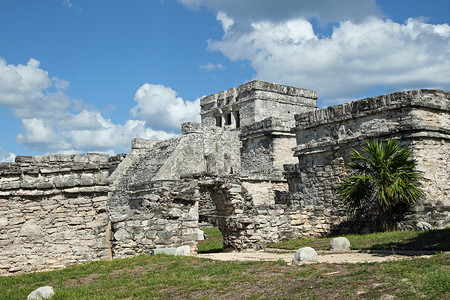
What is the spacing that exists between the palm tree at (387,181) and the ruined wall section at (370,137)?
1.30 ft

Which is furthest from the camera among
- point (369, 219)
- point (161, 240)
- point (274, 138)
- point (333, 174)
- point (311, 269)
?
point (274, 138)

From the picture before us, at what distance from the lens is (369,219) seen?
40.1 ft

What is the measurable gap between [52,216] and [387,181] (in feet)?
24.9

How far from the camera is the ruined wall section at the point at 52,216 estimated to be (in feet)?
29.7

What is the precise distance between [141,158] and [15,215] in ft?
48.0

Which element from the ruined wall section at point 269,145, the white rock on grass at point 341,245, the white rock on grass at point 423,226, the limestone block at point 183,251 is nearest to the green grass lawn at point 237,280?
the limestone block at point 183,251

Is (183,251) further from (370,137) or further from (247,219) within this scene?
(370,137)

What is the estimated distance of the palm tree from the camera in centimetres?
1080

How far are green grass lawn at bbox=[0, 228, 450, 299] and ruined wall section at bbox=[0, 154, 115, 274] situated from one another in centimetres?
50

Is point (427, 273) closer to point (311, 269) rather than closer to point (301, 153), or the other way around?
point (311, 269)

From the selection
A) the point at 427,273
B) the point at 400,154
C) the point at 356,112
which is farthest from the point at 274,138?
the point at 427,273

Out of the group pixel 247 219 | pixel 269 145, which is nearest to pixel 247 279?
pixel 247 219

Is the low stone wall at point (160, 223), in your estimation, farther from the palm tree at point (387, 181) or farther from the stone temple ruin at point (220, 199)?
the palm tree at point (387, 181)

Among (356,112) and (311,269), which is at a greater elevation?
(356,112)
